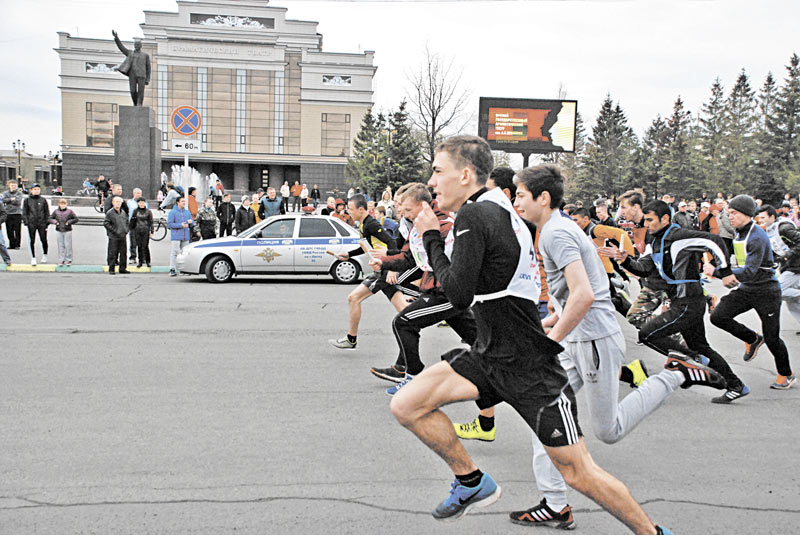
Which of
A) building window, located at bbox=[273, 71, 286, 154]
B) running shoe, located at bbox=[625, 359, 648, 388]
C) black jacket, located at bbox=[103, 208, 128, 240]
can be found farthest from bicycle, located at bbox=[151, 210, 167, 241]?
building window, located at bbox=[273, 71, 286, 154]

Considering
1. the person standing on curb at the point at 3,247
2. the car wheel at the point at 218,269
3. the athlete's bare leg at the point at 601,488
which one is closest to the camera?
the athlete's bare leg at the point at 601,488

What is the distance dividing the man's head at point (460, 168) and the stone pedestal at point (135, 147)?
28.0 meters

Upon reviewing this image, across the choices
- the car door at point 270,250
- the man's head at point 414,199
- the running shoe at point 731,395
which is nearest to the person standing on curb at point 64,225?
the car door at point 270,250

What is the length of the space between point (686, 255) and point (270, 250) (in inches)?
411

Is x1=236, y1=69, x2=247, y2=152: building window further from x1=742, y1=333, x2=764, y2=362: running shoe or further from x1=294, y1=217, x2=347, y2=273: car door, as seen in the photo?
x1=742, y1=333, x2=764, y2=362: running shoe

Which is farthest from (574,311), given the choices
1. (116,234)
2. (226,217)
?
(226,217)

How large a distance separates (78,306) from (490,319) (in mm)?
9701

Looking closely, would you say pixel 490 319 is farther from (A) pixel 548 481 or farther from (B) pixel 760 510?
(B) pixel 760 510

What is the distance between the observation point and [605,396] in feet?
11.7

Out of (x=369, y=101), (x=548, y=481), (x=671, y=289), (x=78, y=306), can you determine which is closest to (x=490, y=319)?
(x=548, y=481)

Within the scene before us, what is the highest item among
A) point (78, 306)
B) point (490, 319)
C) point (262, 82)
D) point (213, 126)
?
point (262, 82)

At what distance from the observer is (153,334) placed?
9023mm

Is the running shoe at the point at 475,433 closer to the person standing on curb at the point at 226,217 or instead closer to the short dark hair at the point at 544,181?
the short dark hair at the point at 544,181

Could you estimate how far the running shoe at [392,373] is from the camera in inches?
257
